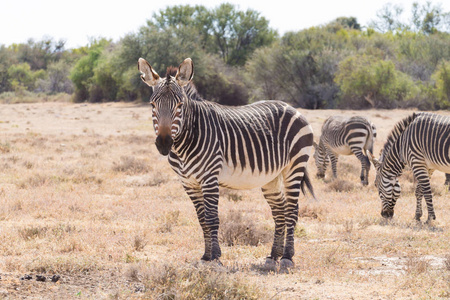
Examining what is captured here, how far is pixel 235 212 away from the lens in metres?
8.52

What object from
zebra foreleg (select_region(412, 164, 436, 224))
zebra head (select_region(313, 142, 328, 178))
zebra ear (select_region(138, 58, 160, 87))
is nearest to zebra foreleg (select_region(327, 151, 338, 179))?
zebra head (select_region(313, 142, 328, 178))

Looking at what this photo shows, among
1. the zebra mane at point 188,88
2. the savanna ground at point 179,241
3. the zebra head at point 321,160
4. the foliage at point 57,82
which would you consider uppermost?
the foliage at point 57,82

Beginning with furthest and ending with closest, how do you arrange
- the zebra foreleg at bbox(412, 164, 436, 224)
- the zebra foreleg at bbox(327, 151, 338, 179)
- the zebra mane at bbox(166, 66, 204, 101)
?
the zebra foreleg at bbox(327, 151, 338, 179) < the zebra foreleg at bbox(412, 164, 436, 224) < the zebra mane at bbox(166, 66, 204, 101)

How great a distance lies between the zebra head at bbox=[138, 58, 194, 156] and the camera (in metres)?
5.13

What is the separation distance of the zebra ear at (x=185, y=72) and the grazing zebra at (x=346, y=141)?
28.2 ft

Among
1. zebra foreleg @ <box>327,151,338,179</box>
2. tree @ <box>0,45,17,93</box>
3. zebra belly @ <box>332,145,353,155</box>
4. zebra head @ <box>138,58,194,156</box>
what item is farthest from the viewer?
tree @ <box>0,45,17,93</box>

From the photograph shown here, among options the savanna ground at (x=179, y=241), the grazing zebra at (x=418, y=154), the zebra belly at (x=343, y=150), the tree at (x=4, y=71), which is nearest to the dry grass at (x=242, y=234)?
the savanna ground at (x=179, y=241)

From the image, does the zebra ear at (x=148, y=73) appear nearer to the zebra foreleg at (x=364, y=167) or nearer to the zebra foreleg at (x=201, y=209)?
the zebra foreleg at (x=201, y=209)

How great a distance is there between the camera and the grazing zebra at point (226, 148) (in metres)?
5.49

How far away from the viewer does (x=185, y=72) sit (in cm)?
574

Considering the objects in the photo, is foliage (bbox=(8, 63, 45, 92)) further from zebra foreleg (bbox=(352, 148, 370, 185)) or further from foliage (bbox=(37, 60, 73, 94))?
zebra foreleg (bbox=(352, 148, 370, 185))

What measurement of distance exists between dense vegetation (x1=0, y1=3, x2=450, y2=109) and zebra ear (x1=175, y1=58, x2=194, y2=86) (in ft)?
113

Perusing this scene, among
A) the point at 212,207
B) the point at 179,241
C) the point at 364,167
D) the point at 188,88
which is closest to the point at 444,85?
the point at 364,167

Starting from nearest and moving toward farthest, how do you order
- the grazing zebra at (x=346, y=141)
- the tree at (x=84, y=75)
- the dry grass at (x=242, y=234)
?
1. the dry grass at (x=242, y=234)
2. the grazing zebra at (x=346, y=141)
3. the tree at (x=84, y=75)
